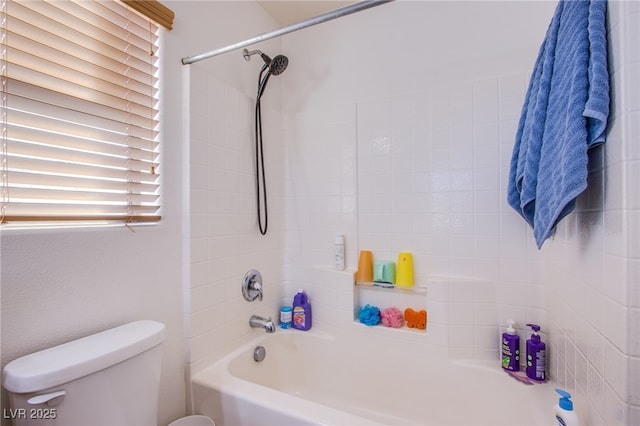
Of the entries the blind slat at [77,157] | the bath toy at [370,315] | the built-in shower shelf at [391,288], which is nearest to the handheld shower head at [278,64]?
the blind slat at [77,157]

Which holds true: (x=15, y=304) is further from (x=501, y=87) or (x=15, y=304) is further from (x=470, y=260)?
(x=501, y=87)

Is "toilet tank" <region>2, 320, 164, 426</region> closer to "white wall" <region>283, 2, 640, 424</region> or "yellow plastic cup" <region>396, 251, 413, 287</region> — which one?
"white wall" <region>283, 2, 640, 424</region>

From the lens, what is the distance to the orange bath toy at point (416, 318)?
1521 millimetres

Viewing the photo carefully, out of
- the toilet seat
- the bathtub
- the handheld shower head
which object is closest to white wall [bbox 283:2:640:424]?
the bathtub

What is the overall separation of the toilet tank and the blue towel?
1.30 metres

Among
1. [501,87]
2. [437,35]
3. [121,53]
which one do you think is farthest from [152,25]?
[501,87]

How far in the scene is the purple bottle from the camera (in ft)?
5.78

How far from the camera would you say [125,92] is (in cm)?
105

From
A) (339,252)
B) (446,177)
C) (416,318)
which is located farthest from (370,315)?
(446,177)

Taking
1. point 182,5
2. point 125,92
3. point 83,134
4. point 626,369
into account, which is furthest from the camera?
point 182,5

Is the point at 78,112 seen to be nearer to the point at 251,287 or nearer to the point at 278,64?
the point at 278,64

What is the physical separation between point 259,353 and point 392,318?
0.76 meters

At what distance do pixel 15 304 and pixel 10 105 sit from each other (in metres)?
0.54

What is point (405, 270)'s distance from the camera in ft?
5.12
